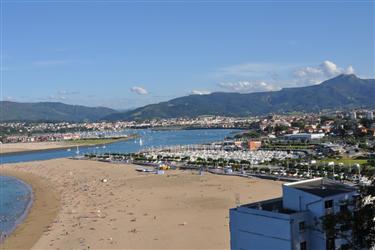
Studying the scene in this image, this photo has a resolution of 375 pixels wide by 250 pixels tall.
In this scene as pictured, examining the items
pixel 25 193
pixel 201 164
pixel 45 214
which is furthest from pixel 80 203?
pixel 201 164

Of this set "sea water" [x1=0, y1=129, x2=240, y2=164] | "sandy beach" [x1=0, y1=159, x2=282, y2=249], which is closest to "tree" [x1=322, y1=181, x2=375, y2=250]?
"sandy beach" [x1=0, y1=159, x2=282, y2=249]

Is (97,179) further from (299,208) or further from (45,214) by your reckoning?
→ (299,208)

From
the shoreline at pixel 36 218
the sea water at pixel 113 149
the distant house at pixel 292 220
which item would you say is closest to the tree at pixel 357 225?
the distant house at pixel 292 220

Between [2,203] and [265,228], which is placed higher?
[265,228]

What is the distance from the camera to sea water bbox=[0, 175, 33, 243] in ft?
90.7

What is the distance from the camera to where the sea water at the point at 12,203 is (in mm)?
27656

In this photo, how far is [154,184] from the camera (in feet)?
129

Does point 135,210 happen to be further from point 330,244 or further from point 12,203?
point 330,244

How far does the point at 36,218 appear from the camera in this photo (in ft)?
94.4

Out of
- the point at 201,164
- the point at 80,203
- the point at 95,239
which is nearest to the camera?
the point at 95,239

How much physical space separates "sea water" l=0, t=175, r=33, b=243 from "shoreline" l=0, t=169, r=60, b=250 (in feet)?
0.99

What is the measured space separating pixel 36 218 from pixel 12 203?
24.0 ft

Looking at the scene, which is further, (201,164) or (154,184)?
(201,164)

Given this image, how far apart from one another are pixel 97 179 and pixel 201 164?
1099cm
